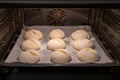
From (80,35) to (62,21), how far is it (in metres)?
0.16

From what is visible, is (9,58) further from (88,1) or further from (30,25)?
(88,1)

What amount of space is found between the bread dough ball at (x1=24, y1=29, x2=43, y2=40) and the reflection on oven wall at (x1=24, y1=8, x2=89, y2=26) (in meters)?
0.07

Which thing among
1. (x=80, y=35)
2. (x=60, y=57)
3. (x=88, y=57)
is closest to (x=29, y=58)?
(x=60, y=57)

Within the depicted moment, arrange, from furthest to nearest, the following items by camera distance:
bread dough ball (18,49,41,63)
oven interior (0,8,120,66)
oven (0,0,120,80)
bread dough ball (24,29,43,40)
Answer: bread dough ball (24,29,43,40), oven interior (0,8,120,66), bread dough ball (18,49,41,63), oven (0,0,120,80)

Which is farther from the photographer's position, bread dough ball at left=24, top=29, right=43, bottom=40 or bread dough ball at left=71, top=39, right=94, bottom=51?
bread dough ball at left=24, top=29, right=43, bottom=40

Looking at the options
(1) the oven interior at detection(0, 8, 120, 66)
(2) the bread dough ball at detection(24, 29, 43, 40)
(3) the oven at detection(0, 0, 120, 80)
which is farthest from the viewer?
(2) the bread dough ball at detection(24, 29, 43, 40)

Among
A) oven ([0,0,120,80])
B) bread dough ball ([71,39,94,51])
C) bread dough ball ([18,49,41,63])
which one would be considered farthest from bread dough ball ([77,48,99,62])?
bread dough ball ([18,49,41,63])

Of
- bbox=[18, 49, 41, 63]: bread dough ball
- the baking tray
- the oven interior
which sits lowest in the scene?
the baking tray

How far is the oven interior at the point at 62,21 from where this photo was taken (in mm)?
1175

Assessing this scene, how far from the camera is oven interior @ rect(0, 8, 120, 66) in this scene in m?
1.17

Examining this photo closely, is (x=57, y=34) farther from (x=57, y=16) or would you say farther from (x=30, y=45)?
(x=30, y=45)

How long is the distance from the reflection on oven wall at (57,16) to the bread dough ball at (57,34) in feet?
0.17

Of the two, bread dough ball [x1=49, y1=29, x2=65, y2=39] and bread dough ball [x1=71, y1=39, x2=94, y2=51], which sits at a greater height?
bread dough ball [x1=49, y1=29, x2=65, y2=39]

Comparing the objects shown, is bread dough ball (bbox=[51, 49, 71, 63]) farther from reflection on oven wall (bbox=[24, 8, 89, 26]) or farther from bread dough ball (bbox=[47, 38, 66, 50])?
reflection on oven wall (bbox=[24, 8, 89, 26])
